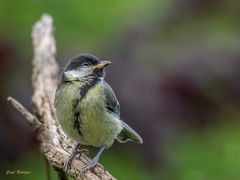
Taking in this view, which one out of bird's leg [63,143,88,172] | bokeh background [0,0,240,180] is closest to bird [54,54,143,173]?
bird's leg [63,143,88,172]

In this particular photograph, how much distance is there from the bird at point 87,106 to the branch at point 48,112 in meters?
0.09

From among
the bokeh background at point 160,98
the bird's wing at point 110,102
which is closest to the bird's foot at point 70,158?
the bird's wing at point 110,102

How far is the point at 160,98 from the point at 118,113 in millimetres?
622

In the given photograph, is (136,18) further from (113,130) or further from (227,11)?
(113,130)

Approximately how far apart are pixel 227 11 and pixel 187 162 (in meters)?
2.17

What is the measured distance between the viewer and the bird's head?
4238 mm

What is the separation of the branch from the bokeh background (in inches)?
10.1

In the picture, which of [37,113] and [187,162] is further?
[187,162]

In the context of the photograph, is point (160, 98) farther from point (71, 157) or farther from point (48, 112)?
point (71, 157)

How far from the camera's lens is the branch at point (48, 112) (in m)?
3.70

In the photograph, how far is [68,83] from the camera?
4.19 meters

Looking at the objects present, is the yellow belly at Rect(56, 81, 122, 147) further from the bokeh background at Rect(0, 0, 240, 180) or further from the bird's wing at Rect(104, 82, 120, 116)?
the bokeh background at Rect(0, 0, 240, 180)

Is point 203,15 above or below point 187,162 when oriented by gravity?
above

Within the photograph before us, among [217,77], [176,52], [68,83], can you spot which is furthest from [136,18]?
[68,83]
